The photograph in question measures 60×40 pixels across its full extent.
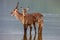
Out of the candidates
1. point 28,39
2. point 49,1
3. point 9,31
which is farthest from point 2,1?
point 28,39

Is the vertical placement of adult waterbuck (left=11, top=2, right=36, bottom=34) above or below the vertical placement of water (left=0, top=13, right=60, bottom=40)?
above

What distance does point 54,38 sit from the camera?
1.86 metres

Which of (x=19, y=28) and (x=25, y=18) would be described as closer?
(x=25, y=18)

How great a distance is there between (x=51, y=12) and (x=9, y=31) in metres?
0.49

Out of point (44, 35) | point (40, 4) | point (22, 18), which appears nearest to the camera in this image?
point (22, 18)

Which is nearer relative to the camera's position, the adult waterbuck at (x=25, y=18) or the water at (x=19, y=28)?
the adult waterbuck at (x=25, y=18)

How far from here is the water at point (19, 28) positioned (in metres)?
1.83

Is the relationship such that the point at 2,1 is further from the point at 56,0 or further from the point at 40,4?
the point at 56,0

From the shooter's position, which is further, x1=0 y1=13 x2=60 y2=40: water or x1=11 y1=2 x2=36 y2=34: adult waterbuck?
x1=0 y1=13 x2=60 y2=40: water

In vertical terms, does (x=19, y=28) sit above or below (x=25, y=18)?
below

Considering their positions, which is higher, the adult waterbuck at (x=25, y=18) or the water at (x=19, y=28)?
the adult waterbuck at (x=25, y=18)

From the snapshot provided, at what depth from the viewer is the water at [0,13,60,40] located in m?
1.83

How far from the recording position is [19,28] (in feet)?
6.05

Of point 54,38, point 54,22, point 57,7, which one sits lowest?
point 54,38
